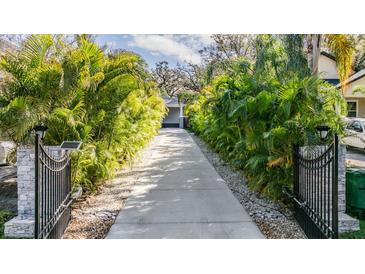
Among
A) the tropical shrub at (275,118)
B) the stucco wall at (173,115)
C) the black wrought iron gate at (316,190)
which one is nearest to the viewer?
the black wrought iron gate at (316,190)

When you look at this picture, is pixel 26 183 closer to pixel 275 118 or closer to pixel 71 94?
pixel 71 94

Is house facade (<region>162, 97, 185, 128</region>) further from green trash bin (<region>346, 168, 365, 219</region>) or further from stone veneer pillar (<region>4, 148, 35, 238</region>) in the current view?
stone veneer pillar (<region>4, 148, 35, 238</region>)

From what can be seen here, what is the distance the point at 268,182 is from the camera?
5.17m

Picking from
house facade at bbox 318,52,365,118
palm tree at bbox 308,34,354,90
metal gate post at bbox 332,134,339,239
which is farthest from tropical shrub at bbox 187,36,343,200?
house facade at bbox 318,52,365,118

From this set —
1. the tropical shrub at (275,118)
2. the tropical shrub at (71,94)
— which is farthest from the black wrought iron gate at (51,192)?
the tropical shrub at (275,118)

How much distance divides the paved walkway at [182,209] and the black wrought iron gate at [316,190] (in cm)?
60

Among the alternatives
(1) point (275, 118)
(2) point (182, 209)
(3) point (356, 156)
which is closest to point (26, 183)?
(2) point (182, 209)

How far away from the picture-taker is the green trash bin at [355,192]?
4477 millimetres

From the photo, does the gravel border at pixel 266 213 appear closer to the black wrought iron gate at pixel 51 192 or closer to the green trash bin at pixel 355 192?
the green trash bin at pixel 355 192
